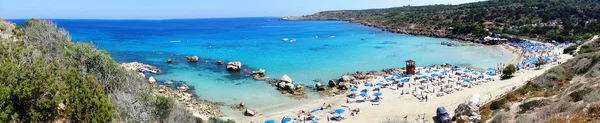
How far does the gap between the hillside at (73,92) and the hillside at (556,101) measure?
48.9 feet

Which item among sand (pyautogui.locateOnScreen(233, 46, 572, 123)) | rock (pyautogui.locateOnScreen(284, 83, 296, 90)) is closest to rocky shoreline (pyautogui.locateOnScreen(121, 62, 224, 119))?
sand (pyautogui.locateOnScreen(233, 46, 572, 123))

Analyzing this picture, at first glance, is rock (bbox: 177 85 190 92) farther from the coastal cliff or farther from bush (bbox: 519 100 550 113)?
bush (bbox: 519 100 550 113)

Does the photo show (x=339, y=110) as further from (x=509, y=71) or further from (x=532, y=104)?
(x=509, y=71)

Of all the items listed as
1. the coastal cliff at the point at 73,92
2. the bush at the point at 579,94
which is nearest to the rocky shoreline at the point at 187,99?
the coastal cliff at the point at 73,92

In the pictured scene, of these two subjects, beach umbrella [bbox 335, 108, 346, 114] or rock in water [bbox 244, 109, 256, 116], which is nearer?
beach umbrella [bbox 335, 108, 346, 114]

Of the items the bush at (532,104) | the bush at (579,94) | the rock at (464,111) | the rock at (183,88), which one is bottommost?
the rock at (183,88)

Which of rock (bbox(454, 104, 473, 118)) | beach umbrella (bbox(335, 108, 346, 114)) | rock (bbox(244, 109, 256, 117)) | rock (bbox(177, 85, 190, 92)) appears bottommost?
rock (bbox(244, 109, 256, 117))

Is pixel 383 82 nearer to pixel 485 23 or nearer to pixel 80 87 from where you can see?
pixel 80 87

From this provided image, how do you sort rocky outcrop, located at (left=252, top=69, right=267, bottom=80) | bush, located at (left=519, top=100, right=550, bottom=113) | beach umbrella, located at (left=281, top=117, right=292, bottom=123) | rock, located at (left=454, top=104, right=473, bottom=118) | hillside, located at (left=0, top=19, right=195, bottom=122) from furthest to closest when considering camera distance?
rocky outcrop, located at (left=252, top=69, right=267, bottom=80) → beach umbrella, located at (left=281, top=117, right=292, bottom=123) → rock, located at (left=454, top=104, right=473, bottom=118) → bush, located at (left=519, top=100, right=550, bottom=113) → hillside, located at (left=0, top=19, right=195, bottom=122)

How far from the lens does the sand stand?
22750 mm

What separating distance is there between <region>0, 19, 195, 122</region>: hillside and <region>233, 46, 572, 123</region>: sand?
8.07 meters

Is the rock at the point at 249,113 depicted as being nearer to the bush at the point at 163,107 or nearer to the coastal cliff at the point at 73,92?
the coastal cliff at the point at 73,92

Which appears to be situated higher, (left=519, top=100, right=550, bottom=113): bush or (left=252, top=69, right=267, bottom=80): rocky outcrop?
(left=519, top=100, right=550, bottom=113): bush

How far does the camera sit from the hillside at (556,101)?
443 inches
